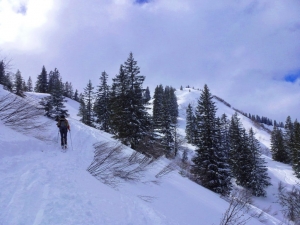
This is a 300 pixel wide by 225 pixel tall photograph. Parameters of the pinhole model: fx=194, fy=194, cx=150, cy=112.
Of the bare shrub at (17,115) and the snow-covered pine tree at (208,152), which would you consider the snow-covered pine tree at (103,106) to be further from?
the bare shrub at (17,115)

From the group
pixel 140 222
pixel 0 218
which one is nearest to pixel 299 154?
pixel 140 222

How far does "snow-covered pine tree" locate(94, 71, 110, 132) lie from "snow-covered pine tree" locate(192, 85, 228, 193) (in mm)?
13813

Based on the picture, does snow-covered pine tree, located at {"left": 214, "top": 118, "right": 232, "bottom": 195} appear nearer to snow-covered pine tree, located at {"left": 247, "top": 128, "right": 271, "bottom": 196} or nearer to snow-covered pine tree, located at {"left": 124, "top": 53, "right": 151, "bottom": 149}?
snow-covered pine tree, located at {"left": 124, "top": 53, "right": 151, "bottom": 149}

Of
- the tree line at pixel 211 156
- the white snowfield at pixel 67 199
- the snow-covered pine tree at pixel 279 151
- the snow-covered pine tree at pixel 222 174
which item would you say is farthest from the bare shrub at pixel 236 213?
the snow-covered pine tree at pixel 279 151

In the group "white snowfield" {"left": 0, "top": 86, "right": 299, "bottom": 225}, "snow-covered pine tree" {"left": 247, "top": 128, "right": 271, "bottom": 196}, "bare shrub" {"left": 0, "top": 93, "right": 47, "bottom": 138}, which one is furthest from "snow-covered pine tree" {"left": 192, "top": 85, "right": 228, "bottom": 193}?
"bare shrub" {"left": 0, "top": 93, "right": 47, "bottom": 138}

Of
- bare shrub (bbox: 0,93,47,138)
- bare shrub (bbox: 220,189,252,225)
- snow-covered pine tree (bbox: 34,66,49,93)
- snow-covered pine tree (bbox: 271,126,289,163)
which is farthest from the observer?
snow-covered pine tree (bbox: 34,66,49,93)

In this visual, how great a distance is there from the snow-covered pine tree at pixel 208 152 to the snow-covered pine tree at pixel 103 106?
13813 millimetres

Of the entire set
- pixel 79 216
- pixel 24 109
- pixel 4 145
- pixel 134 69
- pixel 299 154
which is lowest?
pixel 299 154

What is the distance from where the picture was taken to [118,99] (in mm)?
18844

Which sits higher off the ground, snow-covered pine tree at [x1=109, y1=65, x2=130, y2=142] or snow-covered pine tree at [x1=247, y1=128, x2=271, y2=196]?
snow-covered pine tree at [x1=109, y1=65, x2=130, y2=142]

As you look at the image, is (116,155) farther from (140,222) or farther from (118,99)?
(118,99)

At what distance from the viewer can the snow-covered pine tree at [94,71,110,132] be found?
95.6ft

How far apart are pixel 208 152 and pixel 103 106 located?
17.3 meters

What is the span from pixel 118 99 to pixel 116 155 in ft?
38.7
